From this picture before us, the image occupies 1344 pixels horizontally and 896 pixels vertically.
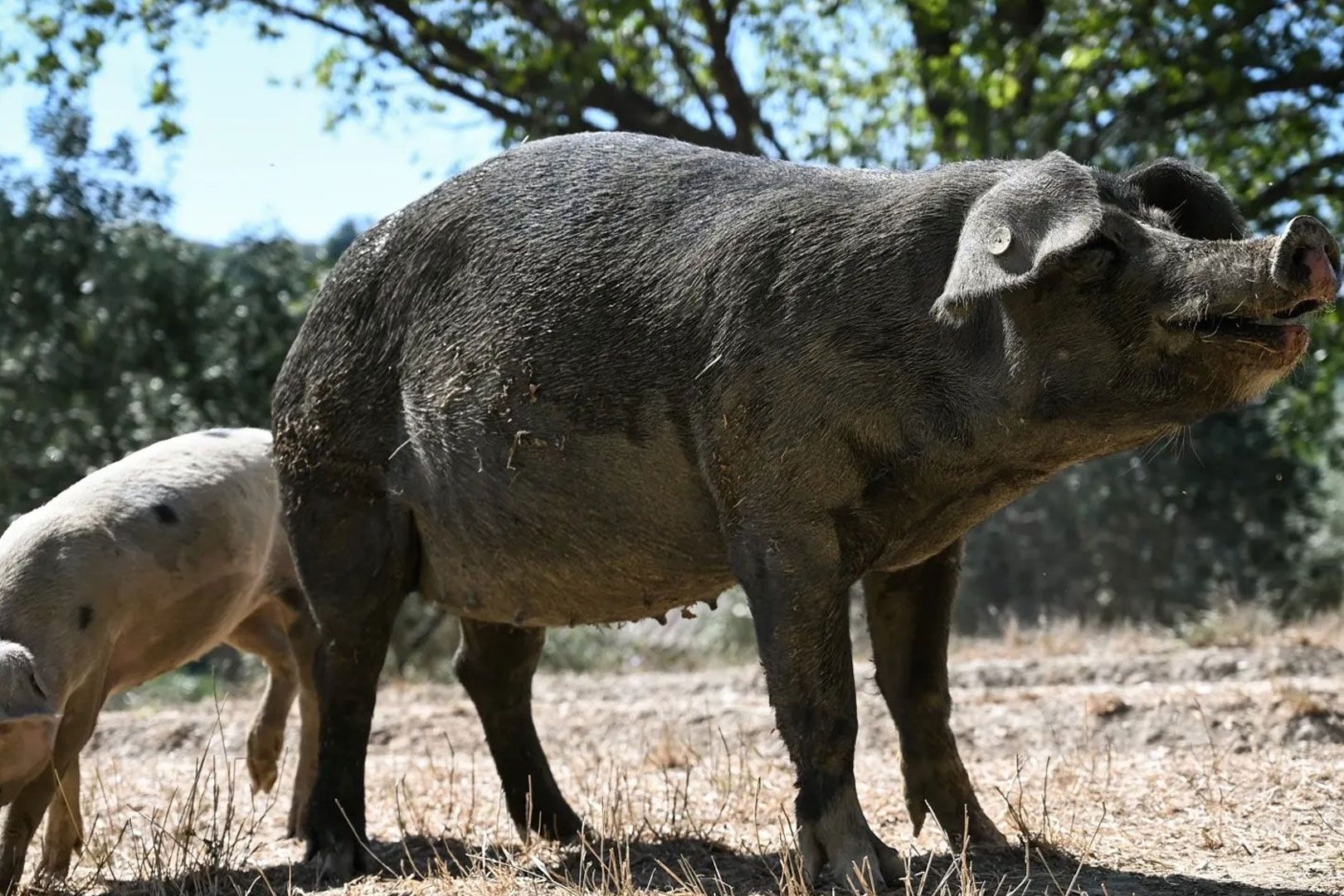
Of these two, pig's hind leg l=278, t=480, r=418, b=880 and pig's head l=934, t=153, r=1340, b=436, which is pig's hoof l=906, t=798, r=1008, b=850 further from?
pig's hind leg l=278, t=480, r=418, b=880

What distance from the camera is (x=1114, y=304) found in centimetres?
410

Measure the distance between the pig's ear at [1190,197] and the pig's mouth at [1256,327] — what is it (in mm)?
553

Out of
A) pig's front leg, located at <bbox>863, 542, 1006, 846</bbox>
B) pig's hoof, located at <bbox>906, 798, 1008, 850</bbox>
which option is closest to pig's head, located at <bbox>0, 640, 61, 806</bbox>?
pig's front leg, located at <bbox>863, 542, 1006, 846</bbox>

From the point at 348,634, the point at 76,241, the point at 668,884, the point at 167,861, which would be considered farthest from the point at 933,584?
the point at 76,241

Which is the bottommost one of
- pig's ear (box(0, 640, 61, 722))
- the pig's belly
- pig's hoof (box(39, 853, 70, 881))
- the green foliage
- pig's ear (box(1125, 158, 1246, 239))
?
pig's hoof (box(39, 853, 70, 881))

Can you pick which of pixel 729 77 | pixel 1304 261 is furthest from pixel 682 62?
pixel 1304 261

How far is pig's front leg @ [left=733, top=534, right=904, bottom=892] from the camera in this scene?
14.7 feet

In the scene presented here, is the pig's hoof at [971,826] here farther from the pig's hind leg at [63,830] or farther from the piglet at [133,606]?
the pig's hind leg at [63,830]

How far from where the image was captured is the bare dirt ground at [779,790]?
502 cm

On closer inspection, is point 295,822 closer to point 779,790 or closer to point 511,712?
point 511,712

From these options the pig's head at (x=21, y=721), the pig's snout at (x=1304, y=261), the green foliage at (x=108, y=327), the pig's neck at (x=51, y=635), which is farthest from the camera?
the green foliage at (x=108, y=327)

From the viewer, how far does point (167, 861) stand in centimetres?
557

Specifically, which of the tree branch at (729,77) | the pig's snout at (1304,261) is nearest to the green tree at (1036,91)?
the tree branch at (729,77)

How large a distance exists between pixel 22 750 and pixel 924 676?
2.89 metres
